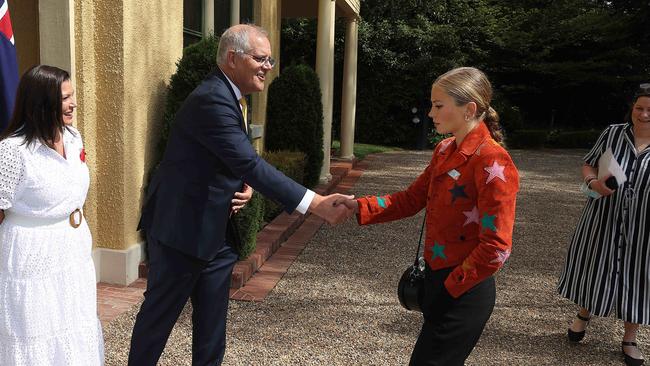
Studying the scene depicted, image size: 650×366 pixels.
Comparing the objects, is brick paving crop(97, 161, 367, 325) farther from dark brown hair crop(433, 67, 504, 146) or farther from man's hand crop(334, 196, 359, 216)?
dark brown hair crop(433, 67, 504, 146)

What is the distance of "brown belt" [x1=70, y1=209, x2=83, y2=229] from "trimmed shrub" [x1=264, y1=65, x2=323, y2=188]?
6.89m

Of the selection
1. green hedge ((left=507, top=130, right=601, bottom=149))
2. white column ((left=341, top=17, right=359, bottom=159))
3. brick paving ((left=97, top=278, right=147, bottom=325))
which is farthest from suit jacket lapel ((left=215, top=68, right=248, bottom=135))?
green hedge ((left=507, top=130, right=601, bottom=149))

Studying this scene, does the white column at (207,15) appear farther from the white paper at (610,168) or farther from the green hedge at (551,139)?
the green hedge at (551,139)

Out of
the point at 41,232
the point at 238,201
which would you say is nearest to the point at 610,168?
the point at 238,201

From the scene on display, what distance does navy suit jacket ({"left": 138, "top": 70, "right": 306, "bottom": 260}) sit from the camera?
Answer: 2.68m

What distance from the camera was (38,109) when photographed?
2.53 metres

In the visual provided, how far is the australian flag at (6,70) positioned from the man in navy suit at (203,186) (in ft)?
3.05

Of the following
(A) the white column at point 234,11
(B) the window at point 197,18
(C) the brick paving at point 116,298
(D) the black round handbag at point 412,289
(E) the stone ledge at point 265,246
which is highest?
(A) the white column at point 234,11

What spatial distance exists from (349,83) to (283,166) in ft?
22.9

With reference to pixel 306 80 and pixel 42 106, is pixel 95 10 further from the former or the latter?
pixel 306 80

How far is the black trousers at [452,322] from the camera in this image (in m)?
2.35

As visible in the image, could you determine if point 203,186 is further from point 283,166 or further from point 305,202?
point 283,166

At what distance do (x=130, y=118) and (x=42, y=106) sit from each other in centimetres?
244

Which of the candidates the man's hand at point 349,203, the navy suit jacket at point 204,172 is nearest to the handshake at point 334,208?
the man's hand at point 349,203
